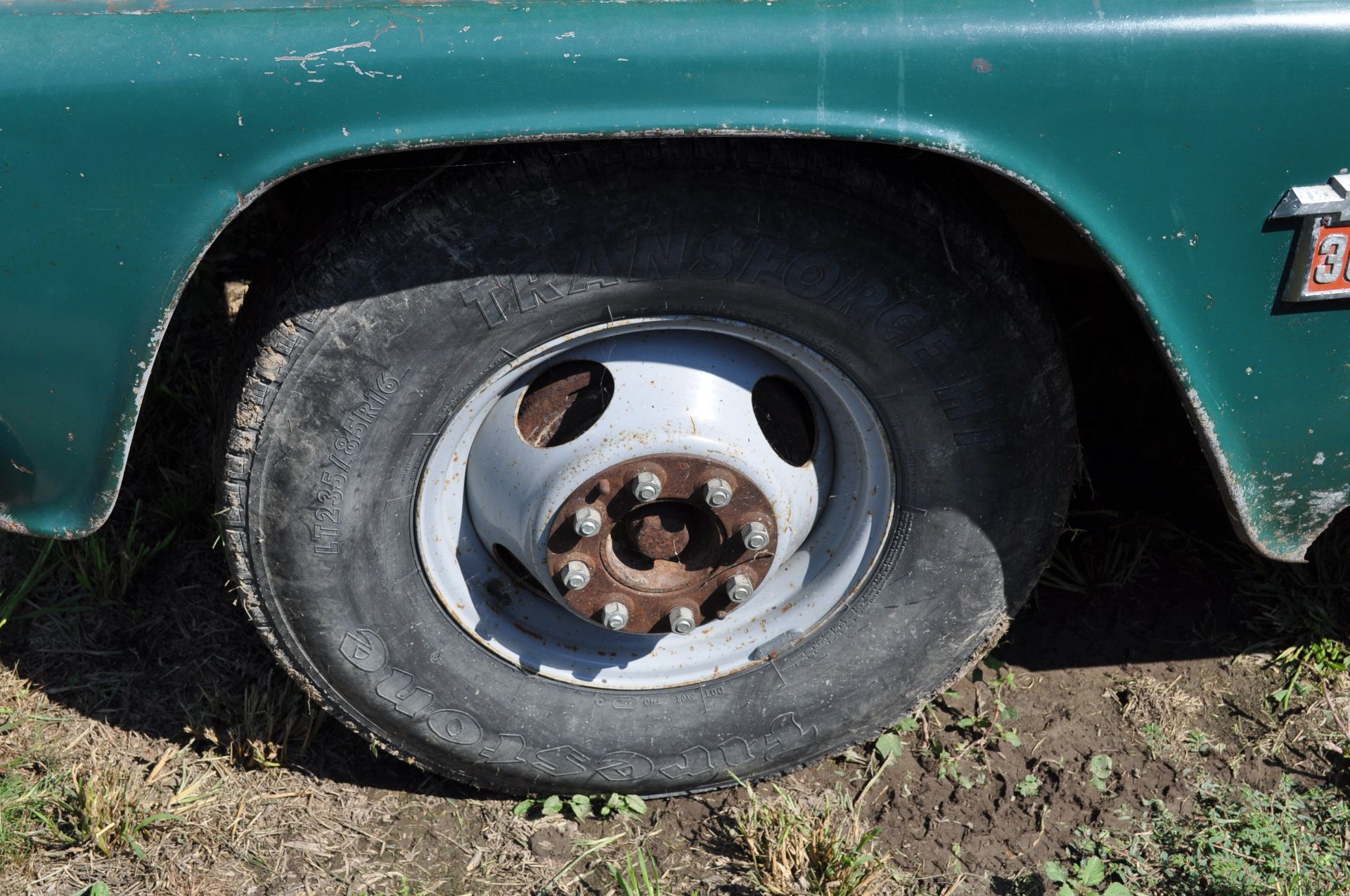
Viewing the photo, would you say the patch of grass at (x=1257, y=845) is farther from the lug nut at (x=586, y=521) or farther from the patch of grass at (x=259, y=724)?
the patch of grass at (x=259, y=724)

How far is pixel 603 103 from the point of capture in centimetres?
151

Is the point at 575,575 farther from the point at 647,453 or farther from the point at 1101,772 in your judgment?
the point at 1101,772

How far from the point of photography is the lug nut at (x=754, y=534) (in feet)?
6.69

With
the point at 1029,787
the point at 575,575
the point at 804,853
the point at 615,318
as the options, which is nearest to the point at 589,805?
the point at 804,853

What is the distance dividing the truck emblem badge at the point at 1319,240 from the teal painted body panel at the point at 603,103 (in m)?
0.02

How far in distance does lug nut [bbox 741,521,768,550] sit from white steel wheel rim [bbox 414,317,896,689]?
46 mm

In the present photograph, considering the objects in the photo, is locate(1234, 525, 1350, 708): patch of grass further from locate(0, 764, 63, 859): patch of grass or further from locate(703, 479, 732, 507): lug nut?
locate(0, 764, 63, 859): patch of grass

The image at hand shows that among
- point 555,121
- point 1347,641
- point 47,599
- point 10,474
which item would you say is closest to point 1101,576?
point 1347,641

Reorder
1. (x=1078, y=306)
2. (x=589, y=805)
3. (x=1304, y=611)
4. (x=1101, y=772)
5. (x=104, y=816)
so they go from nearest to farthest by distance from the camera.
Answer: (x=104, y=816)
(x=589, y=805)
(x=1101, y=772)
(x=1304, y=611)
(x=1078, y=306)

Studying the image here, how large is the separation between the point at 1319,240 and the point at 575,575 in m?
1.27

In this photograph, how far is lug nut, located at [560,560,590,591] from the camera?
2.02m

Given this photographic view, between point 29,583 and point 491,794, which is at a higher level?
point 29,583

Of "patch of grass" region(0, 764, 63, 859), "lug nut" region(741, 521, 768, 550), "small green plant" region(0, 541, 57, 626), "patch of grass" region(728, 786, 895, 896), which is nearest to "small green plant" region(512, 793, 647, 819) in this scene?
"patch of grass" region(728, 786, 895, 896)

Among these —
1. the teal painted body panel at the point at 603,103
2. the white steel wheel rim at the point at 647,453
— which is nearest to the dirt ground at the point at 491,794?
the white steel wheel rim at the point at 647,453
